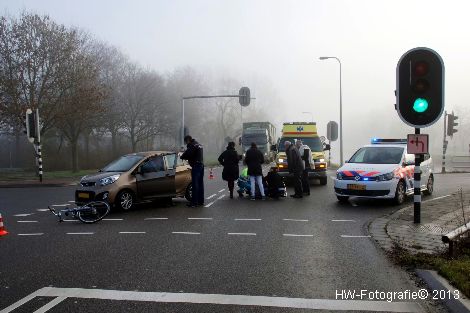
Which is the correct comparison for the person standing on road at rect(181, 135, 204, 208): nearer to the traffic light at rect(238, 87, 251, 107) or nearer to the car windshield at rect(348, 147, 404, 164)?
the car windshield at rect(348, 147, 404, 164)

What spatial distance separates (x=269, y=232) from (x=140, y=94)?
42.5 meters

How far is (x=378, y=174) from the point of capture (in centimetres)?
1255

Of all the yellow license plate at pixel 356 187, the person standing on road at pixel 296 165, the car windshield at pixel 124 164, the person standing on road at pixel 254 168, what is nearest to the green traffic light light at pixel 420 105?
the yellow license plate at pixel 356 187

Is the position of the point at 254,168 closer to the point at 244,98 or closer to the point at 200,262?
the point at 200,262

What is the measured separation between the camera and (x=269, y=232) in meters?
9.08

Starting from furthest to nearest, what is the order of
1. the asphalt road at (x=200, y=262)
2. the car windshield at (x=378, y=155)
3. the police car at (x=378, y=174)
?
1. the car windshield at (x=378, y=155)
2. the police car at (x=378, y=174)
3. the asphalt road at (x=200, y=262)

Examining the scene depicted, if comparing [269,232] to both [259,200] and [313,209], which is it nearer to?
[313,209]

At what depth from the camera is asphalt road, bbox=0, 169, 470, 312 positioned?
5086 millimetres

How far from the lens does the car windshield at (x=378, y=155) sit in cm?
1348

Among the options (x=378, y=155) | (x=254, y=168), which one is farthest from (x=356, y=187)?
(x=254, y=168)

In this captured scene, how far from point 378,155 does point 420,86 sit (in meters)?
4.78

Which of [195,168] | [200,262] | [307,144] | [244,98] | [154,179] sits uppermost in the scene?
[244,98]

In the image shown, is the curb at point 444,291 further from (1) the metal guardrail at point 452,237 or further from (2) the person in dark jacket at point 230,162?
(2) the person in dark jacket at point 230,162

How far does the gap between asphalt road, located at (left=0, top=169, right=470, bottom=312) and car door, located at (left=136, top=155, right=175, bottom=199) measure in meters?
1.17
